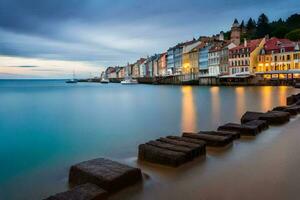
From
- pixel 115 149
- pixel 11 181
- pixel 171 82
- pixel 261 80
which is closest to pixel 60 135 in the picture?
pixel 115 149

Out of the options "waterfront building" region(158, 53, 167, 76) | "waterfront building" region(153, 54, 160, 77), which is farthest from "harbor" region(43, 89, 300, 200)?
"waterfront building" region(153, 54, 160, 77)

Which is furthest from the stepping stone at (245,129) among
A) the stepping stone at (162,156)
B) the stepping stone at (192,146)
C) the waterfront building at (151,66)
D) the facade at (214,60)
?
the waterfront building at (151,66)

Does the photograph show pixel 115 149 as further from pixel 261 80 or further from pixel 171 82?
pixel 171 82

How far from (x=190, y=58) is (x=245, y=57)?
28.4m

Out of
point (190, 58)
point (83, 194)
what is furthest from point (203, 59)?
point (83, 194)

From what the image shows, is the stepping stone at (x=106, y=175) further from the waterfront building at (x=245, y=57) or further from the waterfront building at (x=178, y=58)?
the waterfront building at (x=178, y=58)

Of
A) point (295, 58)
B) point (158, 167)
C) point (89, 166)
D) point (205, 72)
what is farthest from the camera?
point (205, 72)

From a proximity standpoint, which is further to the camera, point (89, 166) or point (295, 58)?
point (295, 58)

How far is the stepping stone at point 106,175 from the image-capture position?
18.6 feet

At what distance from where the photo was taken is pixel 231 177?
6441 millimetres

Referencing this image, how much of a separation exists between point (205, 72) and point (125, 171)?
97.5 m

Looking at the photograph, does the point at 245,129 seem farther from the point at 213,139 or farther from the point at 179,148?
the point at 179,148

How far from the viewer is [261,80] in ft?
256

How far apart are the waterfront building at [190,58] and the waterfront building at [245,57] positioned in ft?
62.5
